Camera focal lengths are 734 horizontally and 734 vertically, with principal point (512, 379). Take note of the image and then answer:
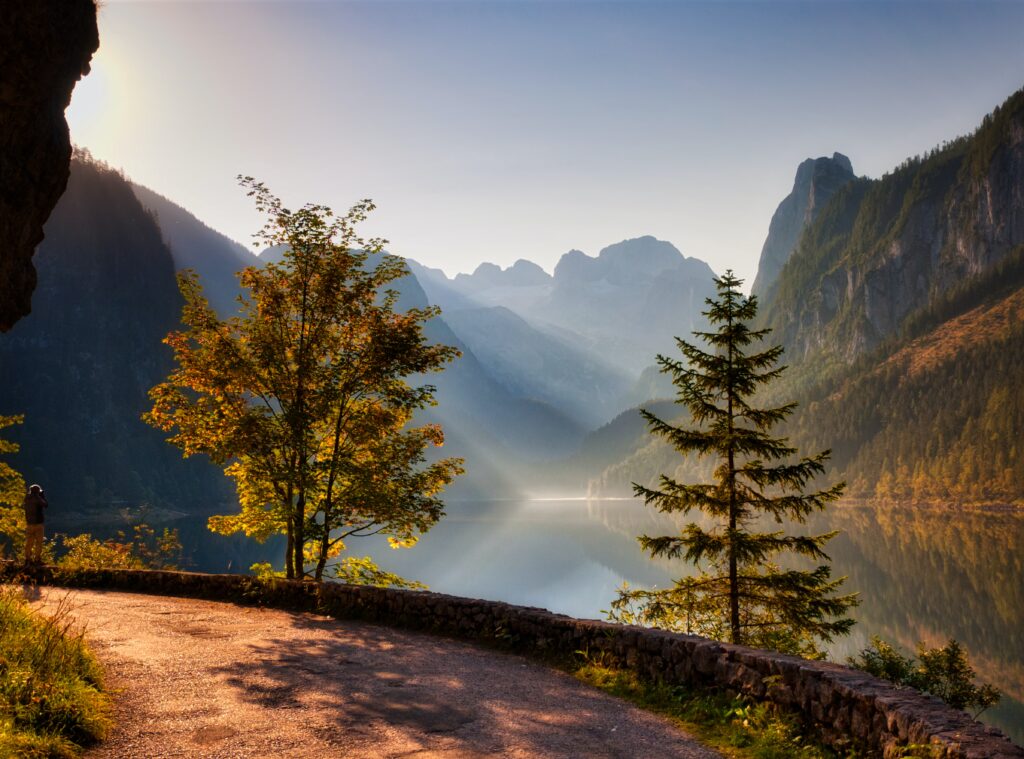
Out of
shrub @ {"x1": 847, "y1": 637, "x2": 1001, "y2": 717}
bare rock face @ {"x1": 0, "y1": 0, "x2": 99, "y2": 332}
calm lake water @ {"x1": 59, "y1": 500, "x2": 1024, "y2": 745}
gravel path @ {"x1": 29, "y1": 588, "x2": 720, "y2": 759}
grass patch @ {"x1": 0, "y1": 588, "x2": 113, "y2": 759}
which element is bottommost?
calm lake water @ {"x1": 59, "y1": 500, "x2": 1024, "y2": 745}

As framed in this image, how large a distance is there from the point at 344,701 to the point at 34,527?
59.6 feet

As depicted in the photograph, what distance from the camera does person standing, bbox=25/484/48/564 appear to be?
918 inches

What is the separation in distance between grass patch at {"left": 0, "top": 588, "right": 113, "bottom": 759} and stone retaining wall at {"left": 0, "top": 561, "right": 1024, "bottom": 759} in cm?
767

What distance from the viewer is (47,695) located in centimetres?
871

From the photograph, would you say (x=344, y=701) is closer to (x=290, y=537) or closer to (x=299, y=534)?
(x=299, y=534)

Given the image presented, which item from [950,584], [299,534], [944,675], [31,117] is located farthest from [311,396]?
[950,584]

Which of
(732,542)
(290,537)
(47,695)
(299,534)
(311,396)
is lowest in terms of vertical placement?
(47,695)

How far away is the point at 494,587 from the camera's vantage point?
326ft

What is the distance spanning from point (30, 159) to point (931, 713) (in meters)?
19.0

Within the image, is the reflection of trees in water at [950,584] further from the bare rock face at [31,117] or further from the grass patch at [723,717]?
the bare rock face at [31,117]

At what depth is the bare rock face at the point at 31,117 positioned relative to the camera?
581 inches

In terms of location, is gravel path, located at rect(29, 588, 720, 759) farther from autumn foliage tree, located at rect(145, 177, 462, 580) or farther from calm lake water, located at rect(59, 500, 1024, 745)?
calm lake water, located at rect(59, 500, 1024, 745)

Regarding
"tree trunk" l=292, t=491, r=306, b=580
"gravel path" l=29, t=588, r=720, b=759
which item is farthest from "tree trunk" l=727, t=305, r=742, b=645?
"tree trunk" l=292, t=491, r=306, b=580

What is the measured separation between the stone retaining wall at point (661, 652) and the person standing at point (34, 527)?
29.6 inches
